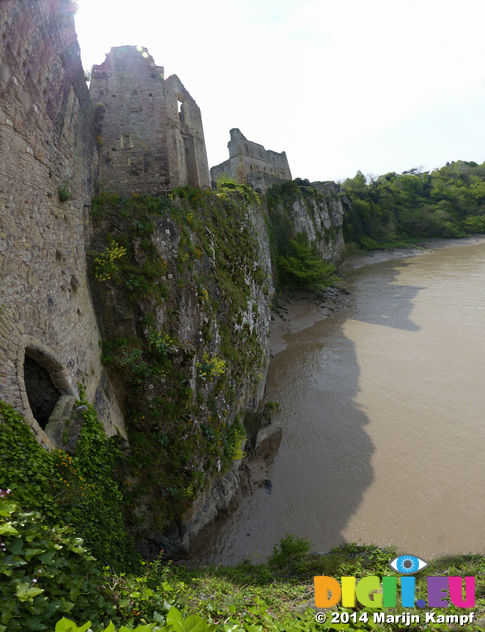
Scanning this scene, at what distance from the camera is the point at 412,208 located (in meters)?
66.9

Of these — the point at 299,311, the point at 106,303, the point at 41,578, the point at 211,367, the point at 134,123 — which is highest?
the point at 134,123

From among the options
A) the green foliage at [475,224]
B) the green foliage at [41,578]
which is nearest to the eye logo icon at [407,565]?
the green foliage at [41,578]

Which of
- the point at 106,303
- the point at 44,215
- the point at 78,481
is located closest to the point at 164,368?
the point at 106,303

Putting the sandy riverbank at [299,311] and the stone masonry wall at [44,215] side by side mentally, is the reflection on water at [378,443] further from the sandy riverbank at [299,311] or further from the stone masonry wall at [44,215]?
the stone masonry wall at [44,215]

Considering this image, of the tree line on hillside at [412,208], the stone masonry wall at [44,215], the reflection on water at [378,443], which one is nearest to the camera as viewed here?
the stone masonry wall at [44,215]

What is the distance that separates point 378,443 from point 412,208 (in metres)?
68.8

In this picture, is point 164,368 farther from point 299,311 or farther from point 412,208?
point 412,208

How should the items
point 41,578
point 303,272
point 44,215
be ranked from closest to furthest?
point 41,578 → point 44,215 → point 303,272

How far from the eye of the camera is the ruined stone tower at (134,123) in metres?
10.7

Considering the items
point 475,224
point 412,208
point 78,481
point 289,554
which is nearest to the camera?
point 78,481

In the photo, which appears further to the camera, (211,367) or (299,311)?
(299,311)

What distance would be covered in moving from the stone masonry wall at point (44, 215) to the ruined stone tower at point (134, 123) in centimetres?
202

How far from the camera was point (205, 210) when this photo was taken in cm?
1370

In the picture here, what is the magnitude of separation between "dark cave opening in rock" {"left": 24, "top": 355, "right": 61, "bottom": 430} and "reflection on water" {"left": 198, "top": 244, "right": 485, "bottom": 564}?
6.10 m
